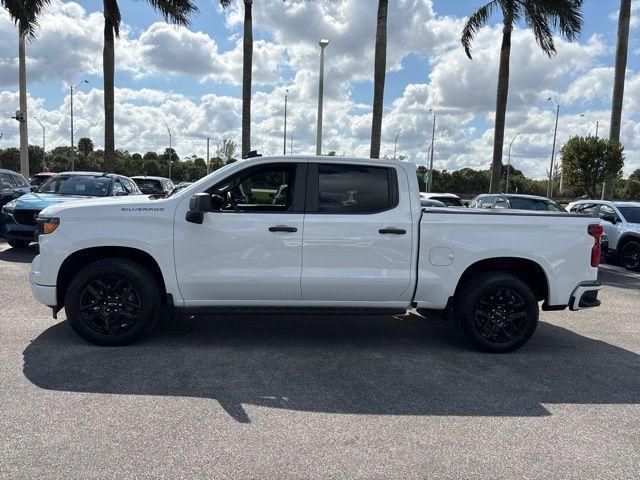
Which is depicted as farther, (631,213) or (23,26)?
(23,26)

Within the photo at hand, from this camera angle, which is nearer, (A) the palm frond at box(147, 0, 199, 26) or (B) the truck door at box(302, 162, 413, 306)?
(B) the truck door at box(302, 162, 413, 306)

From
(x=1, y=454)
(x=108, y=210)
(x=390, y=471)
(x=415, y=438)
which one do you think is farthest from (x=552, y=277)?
(x=1, y=454)

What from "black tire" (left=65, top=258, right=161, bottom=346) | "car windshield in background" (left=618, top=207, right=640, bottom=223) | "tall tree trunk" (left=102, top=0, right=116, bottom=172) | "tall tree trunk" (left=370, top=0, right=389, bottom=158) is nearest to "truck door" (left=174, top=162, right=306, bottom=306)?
"black tire" (left=65, top=258, right=161, bottom=346)

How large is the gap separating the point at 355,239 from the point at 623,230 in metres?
10.0

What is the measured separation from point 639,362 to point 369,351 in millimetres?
2749

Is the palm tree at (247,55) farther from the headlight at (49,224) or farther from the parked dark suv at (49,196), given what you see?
the headlight at (49,224)

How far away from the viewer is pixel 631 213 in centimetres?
1260

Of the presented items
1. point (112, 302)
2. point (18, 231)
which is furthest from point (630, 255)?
point (18, 231)

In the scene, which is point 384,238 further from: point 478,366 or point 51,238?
point 51,238

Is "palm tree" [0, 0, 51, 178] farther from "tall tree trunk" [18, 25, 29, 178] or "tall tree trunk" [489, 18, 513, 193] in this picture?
"tall tree trunk" [489, 18, 513, 193]

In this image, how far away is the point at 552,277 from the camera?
5.28 m

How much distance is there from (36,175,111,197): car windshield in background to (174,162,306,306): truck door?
6644 mm

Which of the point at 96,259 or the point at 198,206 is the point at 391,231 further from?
the point at 96,259

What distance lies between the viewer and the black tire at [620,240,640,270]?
39.6ft
